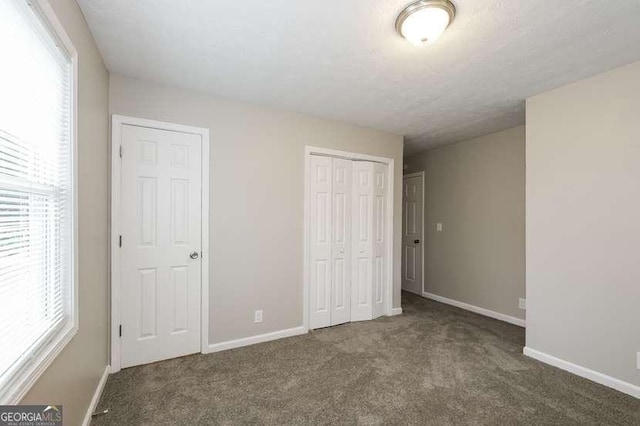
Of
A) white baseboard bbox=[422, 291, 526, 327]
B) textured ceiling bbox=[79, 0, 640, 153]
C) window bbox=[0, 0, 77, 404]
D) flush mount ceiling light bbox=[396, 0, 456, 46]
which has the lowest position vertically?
white baseboard bbox=[422, 291, 526, 327]

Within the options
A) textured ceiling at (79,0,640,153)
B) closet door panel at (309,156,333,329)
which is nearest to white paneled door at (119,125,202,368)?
textured ceiling at (79,0,640,153)

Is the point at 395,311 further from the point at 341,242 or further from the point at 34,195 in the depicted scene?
the point at 34,195

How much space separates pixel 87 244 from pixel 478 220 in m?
4.24

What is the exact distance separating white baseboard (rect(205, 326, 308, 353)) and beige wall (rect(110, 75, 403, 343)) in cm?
4

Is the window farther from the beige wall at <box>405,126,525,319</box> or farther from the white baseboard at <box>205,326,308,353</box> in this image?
the beige wall at <box>405,126,525,319</box>

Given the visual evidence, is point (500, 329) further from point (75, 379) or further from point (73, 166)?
point (73, 166)

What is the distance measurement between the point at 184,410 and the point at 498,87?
Result: 11.3 feet

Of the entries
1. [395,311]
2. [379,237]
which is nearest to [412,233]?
[379,237]

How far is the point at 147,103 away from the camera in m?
2.46

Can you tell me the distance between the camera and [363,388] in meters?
2.16

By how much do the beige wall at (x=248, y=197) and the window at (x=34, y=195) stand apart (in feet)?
3.75

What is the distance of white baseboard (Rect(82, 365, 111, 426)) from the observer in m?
1.74

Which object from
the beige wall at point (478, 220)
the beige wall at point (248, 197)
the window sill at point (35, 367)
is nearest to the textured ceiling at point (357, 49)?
the beige wall at point (248, 197)

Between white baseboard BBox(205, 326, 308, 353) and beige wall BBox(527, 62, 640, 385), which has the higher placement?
beige wall BBox(527, 62, 640, 385)
